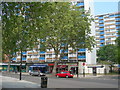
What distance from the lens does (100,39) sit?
103m

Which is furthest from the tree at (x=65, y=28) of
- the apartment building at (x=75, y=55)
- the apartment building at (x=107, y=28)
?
the apartment building at (x=107, y=28)

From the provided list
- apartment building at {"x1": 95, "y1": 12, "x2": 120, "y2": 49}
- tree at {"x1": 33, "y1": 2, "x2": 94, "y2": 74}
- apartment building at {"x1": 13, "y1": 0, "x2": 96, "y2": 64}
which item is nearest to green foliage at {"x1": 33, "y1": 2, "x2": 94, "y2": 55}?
tree at {"x1": 33, "y1": 2, "x2": 94, "y2": 74}

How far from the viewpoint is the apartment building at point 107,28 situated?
9844 cm

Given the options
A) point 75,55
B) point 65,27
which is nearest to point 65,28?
point 65,27

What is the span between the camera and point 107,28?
10144 cm

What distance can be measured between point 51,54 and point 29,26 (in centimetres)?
5505

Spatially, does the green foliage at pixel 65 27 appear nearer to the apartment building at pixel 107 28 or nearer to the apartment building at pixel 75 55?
the apartment building at pixel 75 55

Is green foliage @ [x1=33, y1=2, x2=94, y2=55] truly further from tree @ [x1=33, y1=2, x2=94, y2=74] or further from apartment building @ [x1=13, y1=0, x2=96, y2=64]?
apartment building @ [x1=13, y1=0, x2=96, y2=64]

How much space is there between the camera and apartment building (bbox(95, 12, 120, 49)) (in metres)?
A: 98.4

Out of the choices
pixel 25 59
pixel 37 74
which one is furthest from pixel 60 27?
pixel 25 59

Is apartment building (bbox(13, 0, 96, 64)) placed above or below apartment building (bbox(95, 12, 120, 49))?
below

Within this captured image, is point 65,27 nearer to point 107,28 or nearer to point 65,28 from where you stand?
point 65,28

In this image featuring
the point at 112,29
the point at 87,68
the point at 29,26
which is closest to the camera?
the point at 29,26

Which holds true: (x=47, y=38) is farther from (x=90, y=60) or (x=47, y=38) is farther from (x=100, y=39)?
(x=100, y=39)
